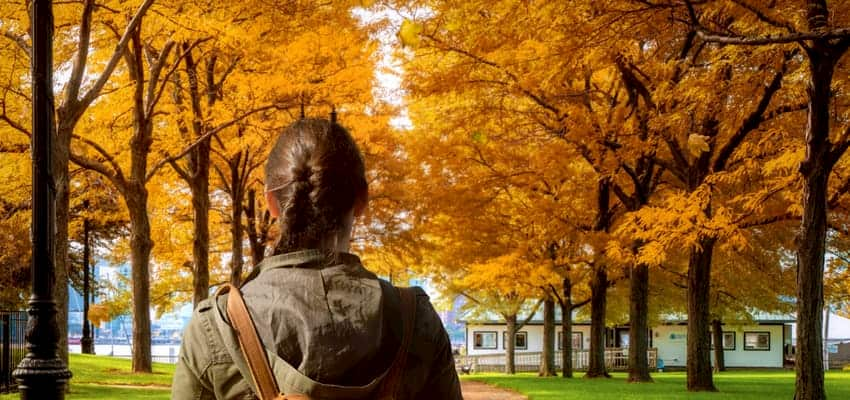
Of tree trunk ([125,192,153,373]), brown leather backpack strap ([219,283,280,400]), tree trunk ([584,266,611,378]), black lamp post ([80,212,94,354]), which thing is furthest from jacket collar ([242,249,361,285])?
black lamp post ([80,212,94,354])

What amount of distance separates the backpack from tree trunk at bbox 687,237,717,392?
17256 millimetres

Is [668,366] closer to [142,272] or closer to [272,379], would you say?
[142,272]

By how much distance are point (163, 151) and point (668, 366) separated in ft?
135

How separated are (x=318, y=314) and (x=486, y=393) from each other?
683 inches

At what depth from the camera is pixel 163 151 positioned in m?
22.0

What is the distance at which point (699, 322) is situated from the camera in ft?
60.0

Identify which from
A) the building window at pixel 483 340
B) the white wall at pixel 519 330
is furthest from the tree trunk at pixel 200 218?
the building window at pixel 483 340

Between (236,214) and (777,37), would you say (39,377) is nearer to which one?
(777,37)

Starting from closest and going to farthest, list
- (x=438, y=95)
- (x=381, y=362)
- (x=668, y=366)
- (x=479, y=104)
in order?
1. (x=381, y=362)
2. (x=438, y=95)
3. (x=479, y=104)
4. (x=668, y=366)

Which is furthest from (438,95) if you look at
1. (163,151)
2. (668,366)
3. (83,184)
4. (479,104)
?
(668,366)

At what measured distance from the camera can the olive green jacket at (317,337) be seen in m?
1.65

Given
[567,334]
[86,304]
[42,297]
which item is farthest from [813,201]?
[86,304]

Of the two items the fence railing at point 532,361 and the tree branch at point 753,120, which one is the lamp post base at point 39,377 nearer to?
the tree branch at point 753,120

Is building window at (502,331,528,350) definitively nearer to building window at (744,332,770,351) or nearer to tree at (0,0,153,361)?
building window at (744,332,770,351)
